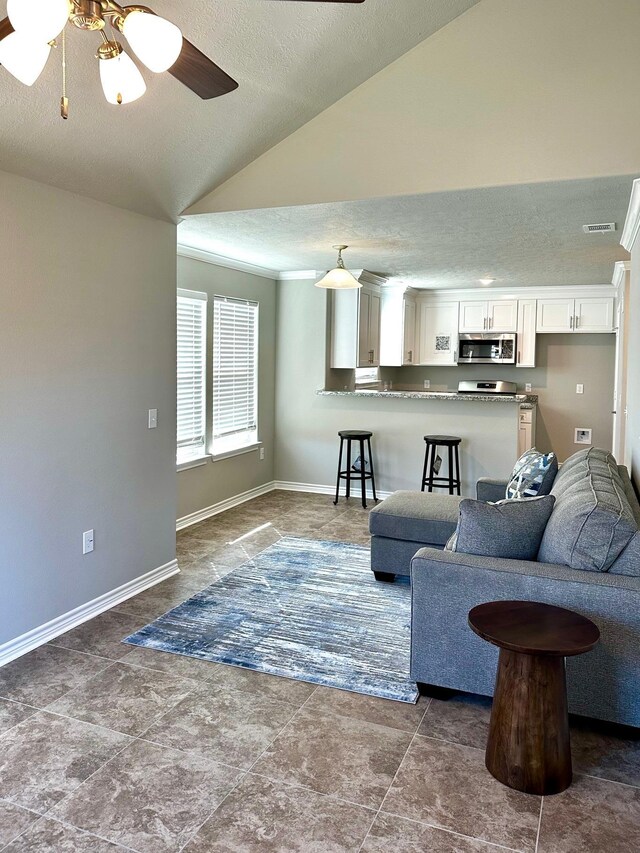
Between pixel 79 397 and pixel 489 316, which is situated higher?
pixel 489 316

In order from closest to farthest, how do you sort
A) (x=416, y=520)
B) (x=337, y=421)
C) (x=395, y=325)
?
(x=416, y=520) < (x=337, y=421) < (x=395, y=325)

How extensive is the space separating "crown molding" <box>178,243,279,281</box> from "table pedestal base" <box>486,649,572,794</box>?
4.11m

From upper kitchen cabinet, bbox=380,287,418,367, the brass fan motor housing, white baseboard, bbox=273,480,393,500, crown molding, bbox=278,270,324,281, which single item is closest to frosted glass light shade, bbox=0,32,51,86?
the brass fan motor housing

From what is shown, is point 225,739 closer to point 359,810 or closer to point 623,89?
point 359,810

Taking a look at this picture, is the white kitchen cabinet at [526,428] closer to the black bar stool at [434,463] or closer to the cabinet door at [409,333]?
the black bar stool at [434,463]

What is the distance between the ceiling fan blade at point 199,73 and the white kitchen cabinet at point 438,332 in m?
6.30

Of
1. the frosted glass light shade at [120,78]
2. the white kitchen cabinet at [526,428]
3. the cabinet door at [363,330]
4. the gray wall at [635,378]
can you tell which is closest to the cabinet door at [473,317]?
the white kitchen cabinet at [526,428]

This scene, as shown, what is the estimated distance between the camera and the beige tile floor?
1.93m

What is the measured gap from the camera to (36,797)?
2.08 meters

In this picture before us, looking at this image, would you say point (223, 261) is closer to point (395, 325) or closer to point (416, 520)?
point (395, 325)

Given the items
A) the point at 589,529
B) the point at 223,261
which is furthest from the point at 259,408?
the point at 589,529

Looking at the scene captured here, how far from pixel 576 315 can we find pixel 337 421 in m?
3.15

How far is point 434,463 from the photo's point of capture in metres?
6.26

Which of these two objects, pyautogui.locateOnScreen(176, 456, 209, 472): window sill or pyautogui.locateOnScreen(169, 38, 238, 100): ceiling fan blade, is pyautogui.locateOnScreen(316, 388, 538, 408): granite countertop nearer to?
pyautogui.locateOnScreen(176, 456, 209, 472): window sill
